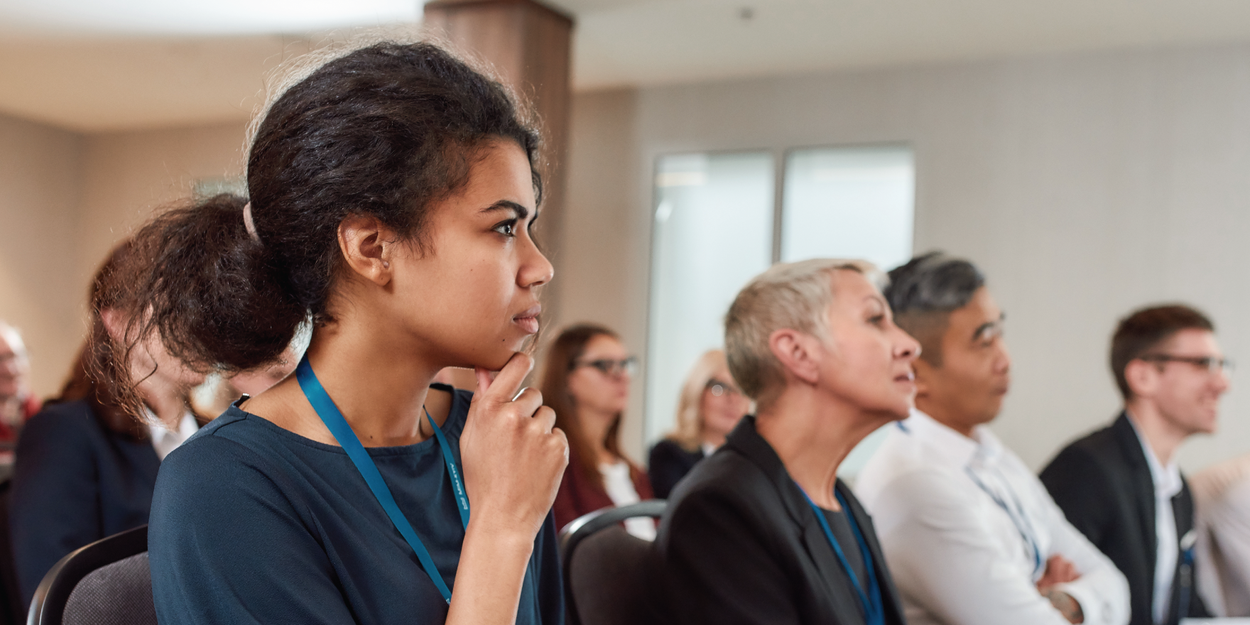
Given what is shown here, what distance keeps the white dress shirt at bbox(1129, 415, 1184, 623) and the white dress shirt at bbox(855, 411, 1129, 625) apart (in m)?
0.50

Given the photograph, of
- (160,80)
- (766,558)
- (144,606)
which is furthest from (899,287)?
(160,80)

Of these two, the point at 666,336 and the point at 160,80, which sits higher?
the point at 160,80

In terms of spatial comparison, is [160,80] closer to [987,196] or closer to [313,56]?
[987,196]

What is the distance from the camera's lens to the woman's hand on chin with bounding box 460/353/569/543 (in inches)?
41.5

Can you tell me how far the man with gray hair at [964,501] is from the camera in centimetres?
192

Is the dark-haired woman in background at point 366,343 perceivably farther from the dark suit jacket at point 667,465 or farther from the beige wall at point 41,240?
the beige wall at point 41,240

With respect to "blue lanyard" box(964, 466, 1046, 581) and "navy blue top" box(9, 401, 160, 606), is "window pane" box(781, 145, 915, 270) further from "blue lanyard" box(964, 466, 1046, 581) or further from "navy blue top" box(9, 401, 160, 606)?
"navy blue top" box(9, 401, 160, 606)

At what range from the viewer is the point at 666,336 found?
6973 millimetres

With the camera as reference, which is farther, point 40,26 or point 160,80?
point 160,80

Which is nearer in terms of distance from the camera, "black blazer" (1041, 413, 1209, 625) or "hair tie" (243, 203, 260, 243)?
"hair tie" (243, 203, 260, 243)

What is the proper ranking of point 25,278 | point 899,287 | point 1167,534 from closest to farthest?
point 899,287 → point 1167,534 → point 25,278

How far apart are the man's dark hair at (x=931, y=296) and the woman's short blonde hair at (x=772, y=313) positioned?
52cm

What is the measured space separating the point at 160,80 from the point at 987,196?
5.94m

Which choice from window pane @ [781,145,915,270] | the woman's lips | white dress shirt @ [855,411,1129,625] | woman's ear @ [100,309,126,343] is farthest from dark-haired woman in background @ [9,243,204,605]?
A: window pane @ [781,145,915,270]
